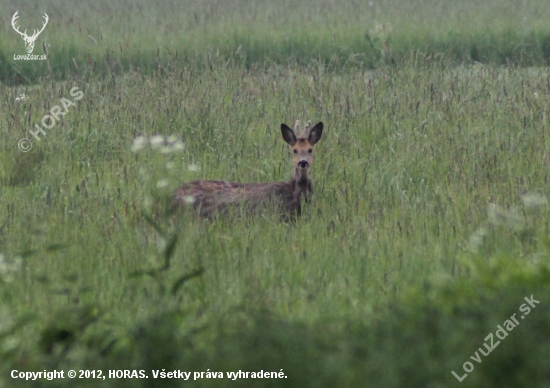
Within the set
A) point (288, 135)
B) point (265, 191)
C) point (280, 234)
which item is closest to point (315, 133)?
point (288, 135)

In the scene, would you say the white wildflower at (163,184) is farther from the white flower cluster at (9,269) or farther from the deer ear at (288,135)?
the deer ear at (288,135)

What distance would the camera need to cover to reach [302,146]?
752 centimetres

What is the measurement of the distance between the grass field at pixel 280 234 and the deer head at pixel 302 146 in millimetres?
252

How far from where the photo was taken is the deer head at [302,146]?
24.3 feet

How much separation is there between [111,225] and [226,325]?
250 centimetres

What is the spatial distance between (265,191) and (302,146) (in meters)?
0.57

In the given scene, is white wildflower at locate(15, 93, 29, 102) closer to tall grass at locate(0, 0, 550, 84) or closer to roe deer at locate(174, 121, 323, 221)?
tall grass at locate(0, 0, 550, 84)

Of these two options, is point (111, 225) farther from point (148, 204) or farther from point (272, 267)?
point (148, 204)

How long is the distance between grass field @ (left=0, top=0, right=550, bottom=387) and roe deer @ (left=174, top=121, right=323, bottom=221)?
18cm

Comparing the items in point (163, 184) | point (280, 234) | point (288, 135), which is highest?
point (288, 135)

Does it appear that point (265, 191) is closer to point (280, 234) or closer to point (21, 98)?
point (280, 234)

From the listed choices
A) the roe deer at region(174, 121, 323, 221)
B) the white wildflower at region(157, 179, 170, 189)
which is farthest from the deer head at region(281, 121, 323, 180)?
the white wildflower at region(157, 179, 170, 189)

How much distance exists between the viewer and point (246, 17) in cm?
1908

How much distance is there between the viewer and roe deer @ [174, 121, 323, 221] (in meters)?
7.02
